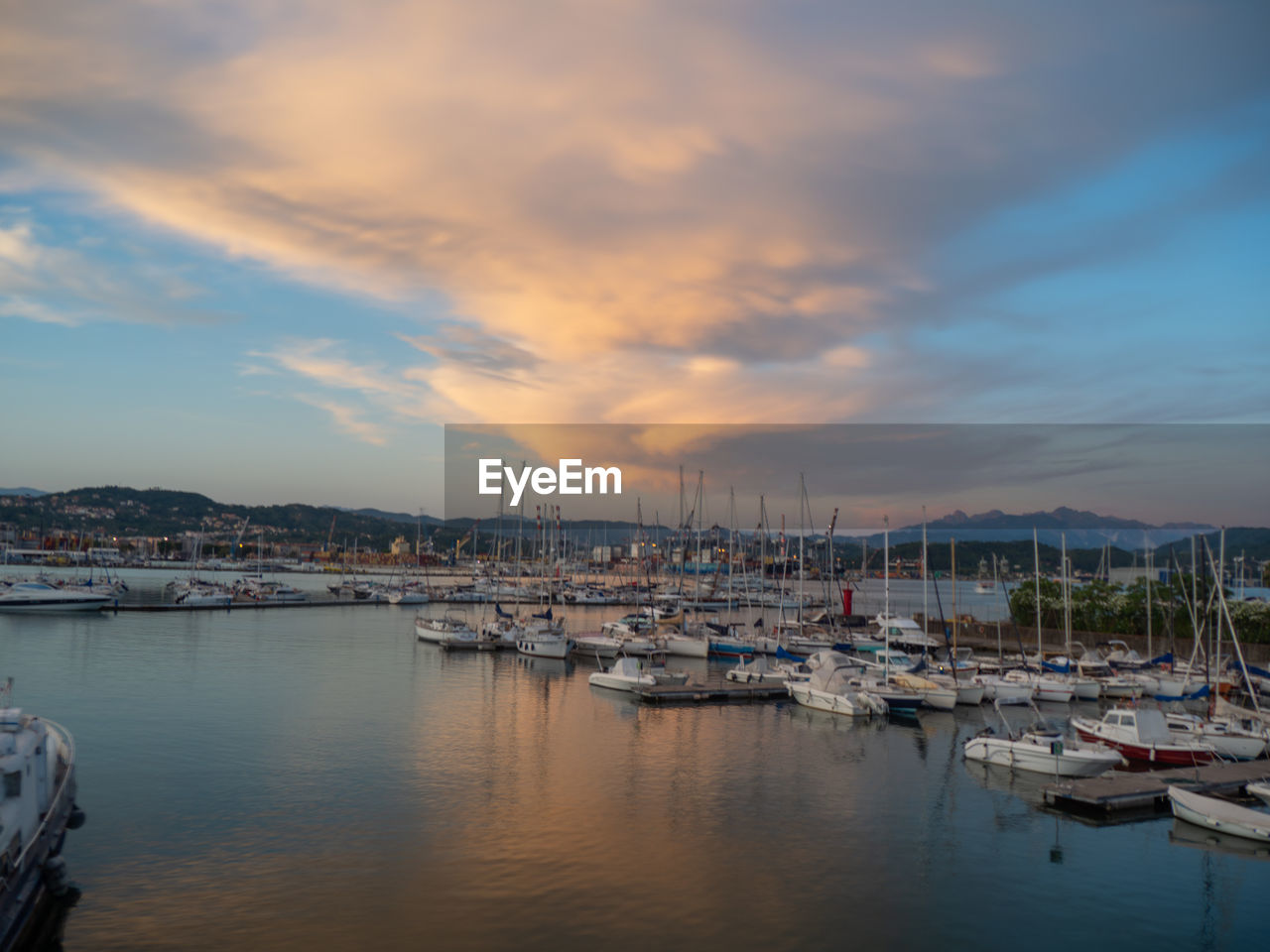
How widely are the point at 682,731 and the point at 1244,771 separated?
19.8m

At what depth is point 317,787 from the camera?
2622 cm

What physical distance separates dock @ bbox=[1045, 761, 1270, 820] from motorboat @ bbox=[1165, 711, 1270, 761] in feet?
8.66

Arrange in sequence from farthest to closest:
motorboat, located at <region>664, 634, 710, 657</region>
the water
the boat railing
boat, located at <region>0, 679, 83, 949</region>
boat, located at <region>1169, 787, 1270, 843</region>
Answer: motorboat, located at <region>664, 634, 710, 657</region> → boat, located at <region>1169, 787, 1270, 843</region> → the water → the boat railing → boat, located at <region>0, 679, 83, 949</region>

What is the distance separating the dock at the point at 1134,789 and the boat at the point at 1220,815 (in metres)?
1.19

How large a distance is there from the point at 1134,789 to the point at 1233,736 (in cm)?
858

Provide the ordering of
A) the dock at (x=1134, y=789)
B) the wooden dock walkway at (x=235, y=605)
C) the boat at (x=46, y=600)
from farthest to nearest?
the wooden dock walkway at (x=235, y=605) → the boat at (x=46, y=600) → the dock at (x=1134, y=789)

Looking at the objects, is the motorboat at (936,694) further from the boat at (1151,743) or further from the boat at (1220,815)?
the boat at (1220,815)

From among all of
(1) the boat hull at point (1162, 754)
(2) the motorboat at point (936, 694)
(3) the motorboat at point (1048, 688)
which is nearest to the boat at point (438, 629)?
(2) the motorboat at point (936, 694)

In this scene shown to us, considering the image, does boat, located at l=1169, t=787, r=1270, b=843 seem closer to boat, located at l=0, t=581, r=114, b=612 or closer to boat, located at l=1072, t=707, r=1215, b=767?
boat, located at l=1072, t=707, r=1215, b=767

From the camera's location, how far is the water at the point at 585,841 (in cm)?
1720

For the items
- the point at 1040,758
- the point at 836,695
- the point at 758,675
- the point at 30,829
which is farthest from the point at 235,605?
the point at 1040,758

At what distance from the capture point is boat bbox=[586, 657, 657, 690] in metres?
45.5

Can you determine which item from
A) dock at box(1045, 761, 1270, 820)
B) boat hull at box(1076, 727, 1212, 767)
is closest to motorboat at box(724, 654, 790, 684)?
boat hull at box(1076, 727, 1212, 767)

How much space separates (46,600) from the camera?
82188 millimetres
